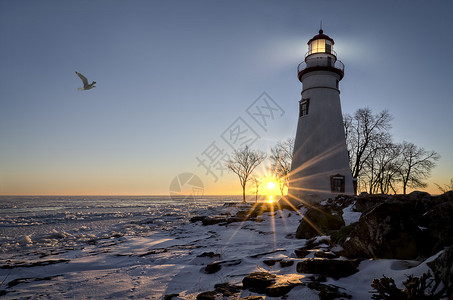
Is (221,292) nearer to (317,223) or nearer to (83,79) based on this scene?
(317,223)

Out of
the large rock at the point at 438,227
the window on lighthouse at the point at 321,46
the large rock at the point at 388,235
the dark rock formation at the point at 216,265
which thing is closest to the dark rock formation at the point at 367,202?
Result: the large rock at the point at 438,227

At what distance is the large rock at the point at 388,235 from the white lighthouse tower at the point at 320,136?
15182 mm

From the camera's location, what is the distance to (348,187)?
19.2m

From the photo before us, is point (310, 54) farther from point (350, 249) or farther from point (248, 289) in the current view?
point (248, 289)

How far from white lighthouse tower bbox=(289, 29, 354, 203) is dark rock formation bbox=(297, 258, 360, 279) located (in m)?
16.0

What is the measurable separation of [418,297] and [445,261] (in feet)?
1.73

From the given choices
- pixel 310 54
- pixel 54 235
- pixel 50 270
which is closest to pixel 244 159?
pixel 310 54

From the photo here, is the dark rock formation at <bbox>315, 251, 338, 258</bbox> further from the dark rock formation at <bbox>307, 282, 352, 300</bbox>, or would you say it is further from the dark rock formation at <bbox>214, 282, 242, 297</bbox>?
the dark rock formation at <bbox>214, 282, 242, 297</bbox>

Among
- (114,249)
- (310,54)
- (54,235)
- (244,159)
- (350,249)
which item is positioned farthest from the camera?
(244,159)

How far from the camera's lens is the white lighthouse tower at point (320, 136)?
19.1 meters

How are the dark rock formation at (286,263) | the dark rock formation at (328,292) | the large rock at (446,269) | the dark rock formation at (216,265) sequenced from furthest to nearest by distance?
the dark rock formation at (216,265) → the dark rock formation at (286,263) → the dark rock formation at (328,292) → the large rock at (446,269)

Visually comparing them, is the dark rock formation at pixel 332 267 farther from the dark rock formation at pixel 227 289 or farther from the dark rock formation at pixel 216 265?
the dark rock formation at pixel 216 265

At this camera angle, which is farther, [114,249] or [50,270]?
[114,249]

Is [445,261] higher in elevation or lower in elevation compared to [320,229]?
higher
